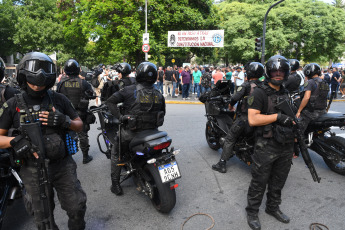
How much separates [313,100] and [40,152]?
4216 mm

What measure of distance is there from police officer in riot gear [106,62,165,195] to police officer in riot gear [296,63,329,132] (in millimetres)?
2584

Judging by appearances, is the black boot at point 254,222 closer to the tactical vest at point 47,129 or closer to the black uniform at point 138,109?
the black uniform at point 138,109

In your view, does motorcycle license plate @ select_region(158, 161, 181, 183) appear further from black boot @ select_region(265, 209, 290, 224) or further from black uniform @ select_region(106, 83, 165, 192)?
black boot @ select_region(265, 209, 290, 224)

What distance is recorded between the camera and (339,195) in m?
3.65

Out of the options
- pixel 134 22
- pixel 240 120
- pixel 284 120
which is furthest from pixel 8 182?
pixel 134 22

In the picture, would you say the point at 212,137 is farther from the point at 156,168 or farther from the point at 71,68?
the point at 71,68

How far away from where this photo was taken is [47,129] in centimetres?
224

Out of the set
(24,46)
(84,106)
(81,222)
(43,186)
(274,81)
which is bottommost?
(81,222)

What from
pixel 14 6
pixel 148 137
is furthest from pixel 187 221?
pixel 14 6

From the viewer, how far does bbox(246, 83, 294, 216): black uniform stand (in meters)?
2.79

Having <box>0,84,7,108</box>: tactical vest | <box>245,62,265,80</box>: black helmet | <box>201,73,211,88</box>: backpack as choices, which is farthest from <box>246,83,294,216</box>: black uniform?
<box>201,73,211,88</box>: backpack

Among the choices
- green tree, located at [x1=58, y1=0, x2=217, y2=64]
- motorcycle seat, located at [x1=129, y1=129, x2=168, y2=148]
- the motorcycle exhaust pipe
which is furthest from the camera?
green tree, located at [x1=58, y1=0, x2=217, y2=64]

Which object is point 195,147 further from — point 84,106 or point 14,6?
point 14,6

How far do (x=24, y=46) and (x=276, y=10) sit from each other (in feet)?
92.8
